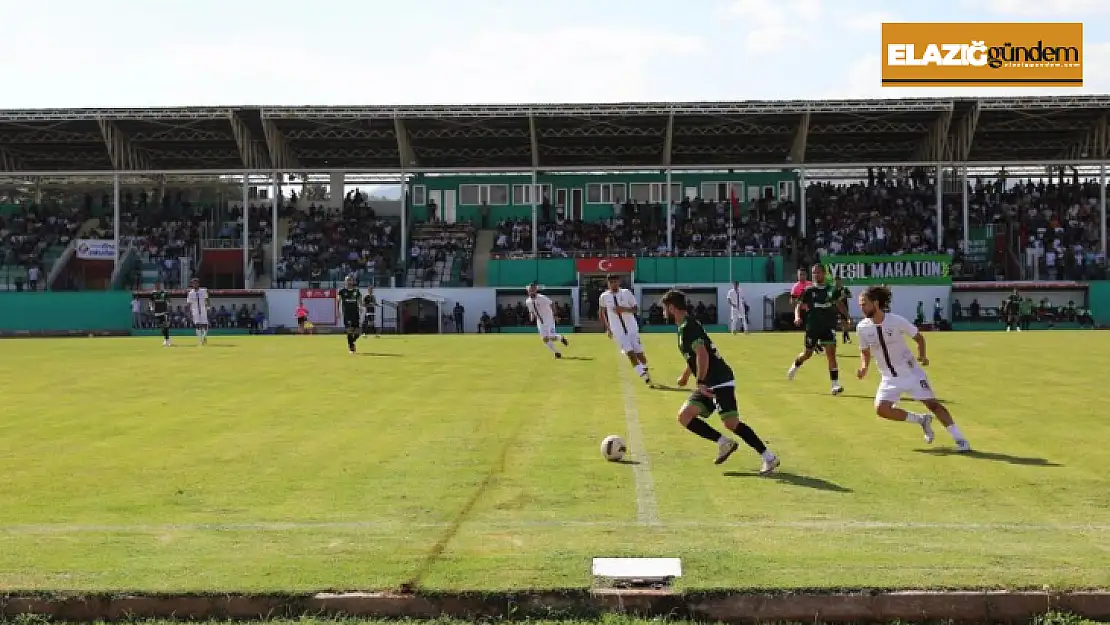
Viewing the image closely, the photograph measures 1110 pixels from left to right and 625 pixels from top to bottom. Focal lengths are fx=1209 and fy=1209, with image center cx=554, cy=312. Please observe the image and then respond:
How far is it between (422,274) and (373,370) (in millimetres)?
A: 36205

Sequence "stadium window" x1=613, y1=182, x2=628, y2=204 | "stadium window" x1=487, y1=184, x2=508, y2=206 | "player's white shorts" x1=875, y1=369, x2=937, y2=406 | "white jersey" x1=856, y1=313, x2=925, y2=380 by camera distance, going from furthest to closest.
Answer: "stadium window" x1=487, y1=184, x2=508, y2=206 → "stadium window" x1=613, y1=182, x2=628, y2=204 → "white jersey" x1=856, y1=313, x2=925, y2=380 → "player's white shorts" x1=875, y1=369, x2=937, y2=406

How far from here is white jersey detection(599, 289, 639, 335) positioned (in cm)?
2244

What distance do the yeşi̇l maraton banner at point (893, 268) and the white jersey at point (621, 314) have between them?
3596 cm

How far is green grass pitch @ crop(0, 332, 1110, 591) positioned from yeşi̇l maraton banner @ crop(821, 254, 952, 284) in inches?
1471

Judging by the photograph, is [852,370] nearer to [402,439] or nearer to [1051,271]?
[402,439]

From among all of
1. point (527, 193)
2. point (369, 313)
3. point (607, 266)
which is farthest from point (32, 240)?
point (607, 266)

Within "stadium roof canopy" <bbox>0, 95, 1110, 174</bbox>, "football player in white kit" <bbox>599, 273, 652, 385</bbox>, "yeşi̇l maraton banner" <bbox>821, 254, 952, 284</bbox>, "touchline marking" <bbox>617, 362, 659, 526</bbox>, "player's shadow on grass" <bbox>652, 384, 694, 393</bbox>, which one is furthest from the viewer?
"stadium roof canopy" <bbox>0, 95, 1110, 174</bbox>

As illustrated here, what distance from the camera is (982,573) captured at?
7156mm

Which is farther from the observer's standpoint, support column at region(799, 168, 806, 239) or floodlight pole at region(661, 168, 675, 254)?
support column at region(799, 168, 806, 239)

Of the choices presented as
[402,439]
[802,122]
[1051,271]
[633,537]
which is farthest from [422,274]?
[633,537]

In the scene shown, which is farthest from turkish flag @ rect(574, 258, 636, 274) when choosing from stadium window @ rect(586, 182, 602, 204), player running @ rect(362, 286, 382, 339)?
stadium window @ rect(586, 182, 602, 204)

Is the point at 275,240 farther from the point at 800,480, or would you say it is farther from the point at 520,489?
the point at 800,480

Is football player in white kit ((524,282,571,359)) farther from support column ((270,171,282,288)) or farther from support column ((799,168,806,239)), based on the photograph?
support column ((799,168,806,239))

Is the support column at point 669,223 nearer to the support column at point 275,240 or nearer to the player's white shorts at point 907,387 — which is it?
the support column at point 275,240
